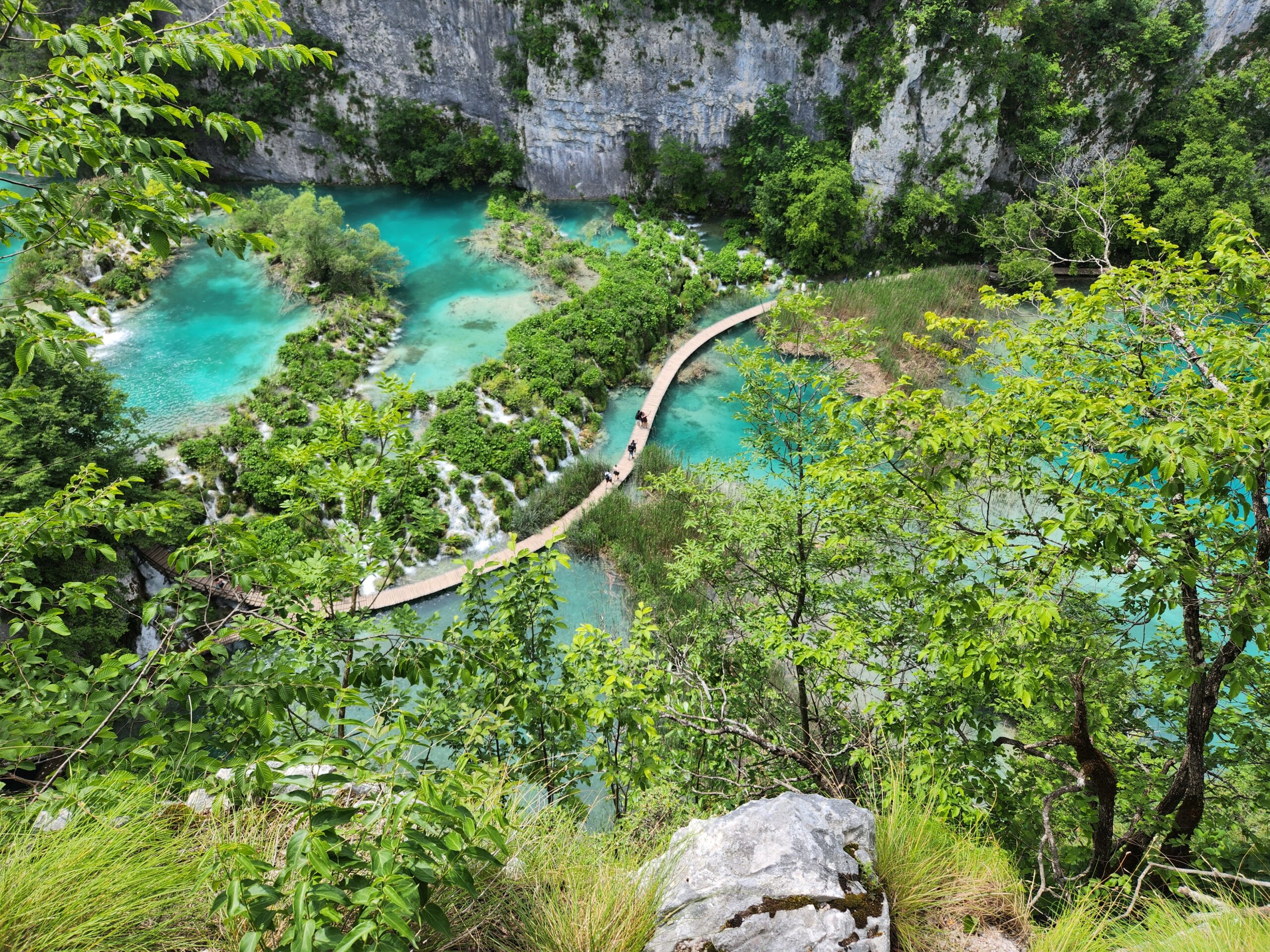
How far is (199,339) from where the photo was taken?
1722cm

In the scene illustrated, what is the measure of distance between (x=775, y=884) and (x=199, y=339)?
19.0m

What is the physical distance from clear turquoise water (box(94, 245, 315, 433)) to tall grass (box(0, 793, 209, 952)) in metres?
14.1

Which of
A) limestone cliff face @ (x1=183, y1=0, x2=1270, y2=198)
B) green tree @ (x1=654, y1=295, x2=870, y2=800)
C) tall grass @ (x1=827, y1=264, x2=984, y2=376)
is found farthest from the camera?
limestone cliff face @ (x1=183, y1=0, x2=1270, y2=198)

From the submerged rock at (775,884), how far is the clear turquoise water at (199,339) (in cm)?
1504

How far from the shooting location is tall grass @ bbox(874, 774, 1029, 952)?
11.4 feet

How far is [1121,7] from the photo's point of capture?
19766mm

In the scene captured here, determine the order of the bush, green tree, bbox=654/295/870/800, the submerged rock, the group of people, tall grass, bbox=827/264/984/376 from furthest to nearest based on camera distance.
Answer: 1. the bush
2. tall grass, bbox=827/264/984/376
3. the group of people
4. green tree, bbox=654/295/870/800
5. the submerged rock

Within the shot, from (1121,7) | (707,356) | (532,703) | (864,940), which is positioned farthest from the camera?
(1121,7)

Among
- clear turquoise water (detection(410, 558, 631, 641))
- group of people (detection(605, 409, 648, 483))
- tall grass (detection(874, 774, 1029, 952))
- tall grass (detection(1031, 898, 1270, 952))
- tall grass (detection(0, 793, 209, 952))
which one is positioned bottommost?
clear turquoise water (detection(410, 558, 631, 641))

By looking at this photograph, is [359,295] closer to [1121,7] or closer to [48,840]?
[48,840]

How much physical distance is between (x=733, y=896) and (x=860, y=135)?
73.7 feet

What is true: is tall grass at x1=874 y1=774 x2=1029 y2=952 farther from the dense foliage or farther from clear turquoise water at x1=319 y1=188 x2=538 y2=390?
clear turquoise water at x1=319 y1=188 x2=538 y2=390

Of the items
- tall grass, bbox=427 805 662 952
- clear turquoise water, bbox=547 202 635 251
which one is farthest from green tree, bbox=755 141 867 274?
tall grass, bbox=427 805 662 952

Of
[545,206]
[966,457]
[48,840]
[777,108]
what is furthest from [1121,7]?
[48,840]
